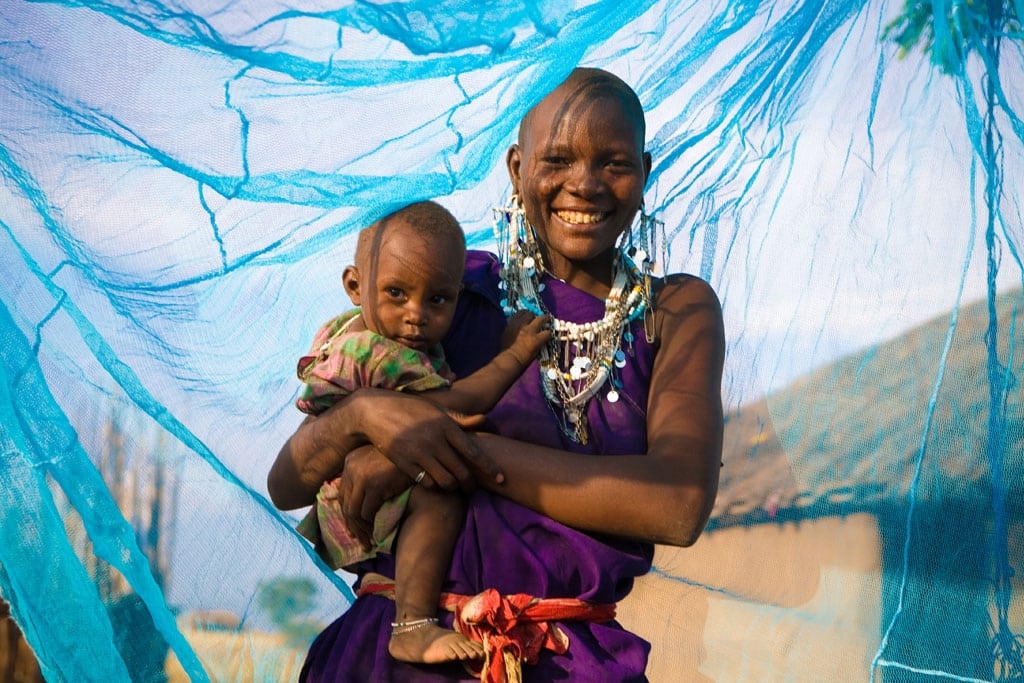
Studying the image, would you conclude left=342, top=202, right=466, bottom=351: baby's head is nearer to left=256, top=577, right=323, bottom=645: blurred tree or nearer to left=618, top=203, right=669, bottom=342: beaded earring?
left=618, top=203, right=669, bottom=342: beaded earring

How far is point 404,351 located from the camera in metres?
2.70

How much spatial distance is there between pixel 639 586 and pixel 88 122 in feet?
7.39

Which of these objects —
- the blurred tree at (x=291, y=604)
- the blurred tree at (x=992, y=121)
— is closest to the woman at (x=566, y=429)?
the blurred tree at (x=291, y=604)

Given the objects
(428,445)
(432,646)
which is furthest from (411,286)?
(432,646)

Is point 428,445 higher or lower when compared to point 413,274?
lower

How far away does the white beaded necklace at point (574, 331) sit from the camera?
275cm

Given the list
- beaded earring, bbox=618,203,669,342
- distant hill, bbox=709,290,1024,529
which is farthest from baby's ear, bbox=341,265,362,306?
distant hill, bbox=709,290,1024,529

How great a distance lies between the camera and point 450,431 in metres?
2.53

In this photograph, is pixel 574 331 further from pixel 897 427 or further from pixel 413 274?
pixel 897 427

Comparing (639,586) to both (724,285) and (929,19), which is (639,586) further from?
(929,19)

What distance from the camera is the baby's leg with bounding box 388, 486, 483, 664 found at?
2.42 metres

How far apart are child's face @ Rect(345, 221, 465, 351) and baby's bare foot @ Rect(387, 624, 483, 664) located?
63 centimetres

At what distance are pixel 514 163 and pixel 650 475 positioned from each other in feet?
A: 2.83

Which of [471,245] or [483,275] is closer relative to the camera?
[483,275]
